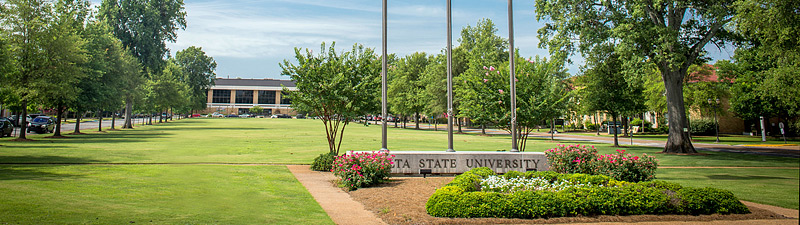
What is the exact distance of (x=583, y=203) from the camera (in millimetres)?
8695

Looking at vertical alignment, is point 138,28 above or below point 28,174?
above

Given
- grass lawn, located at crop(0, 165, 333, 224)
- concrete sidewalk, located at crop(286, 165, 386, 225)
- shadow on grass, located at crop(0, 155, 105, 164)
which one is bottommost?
concrete sidewalk, located at crop(286, 165, 386, 225)

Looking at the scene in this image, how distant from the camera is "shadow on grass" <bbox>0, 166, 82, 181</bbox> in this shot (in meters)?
12.3

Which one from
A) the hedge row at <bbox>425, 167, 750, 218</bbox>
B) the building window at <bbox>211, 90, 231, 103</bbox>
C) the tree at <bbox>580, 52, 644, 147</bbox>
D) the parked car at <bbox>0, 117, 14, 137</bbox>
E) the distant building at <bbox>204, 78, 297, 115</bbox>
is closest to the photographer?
the hedge row at <bbox>425, 167, 750, 218</bbox>

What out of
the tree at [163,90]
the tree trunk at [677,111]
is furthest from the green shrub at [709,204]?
the tree at [163,90]

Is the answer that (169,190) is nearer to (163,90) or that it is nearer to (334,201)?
(334,201)

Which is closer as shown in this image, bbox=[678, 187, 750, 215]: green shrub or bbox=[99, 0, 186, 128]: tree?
bbox=[678, 187, 750, 215]: green shrub

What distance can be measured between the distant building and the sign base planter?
146764 mm

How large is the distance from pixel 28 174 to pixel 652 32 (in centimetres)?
2679

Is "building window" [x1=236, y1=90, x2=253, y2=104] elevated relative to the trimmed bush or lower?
elevated

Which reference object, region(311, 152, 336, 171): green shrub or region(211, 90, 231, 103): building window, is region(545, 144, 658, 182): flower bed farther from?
region(211, 90, 231, 103): building window

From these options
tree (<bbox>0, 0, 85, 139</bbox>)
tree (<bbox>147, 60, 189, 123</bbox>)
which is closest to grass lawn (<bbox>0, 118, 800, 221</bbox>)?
tree (<bbox>0, 0, 85, 139</bbox>)

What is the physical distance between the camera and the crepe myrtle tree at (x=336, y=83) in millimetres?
17359

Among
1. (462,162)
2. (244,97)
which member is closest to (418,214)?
(462,162)
